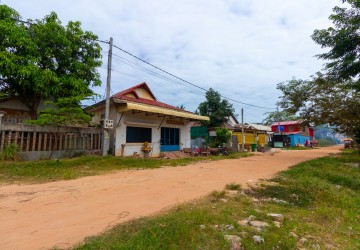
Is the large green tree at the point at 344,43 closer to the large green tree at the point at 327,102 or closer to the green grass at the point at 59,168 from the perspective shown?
the large green tree at the point at 327,102

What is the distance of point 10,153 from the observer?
947 centimetres

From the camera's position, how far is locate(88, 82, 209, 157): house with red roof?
13.8 m

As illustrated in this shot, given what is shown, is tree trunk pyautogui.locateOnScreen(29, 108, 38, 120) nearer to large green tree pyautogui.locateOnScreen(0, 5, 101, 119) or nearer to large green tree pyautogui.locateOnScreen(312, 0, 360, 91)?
large green tree pyautogui.locateOnScreen(0, 5, 101, 119)

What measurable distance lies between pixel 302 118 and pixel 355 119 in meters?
3.50

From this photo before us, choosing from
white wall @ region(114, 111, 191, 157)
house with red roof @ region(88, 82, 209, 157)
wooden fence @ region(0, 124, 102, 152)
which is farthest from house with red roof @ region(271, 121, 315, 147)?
wooden fence @ region(0, 124, 102, 152)

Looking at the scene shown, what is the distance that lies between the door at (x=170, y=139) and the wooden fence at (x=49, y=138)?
202 inches

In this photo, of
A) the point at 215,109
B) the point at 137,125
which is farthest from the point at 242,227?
the point at 215,109

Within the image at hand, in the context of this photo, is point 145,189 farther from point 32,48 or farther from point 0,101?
point 0,101

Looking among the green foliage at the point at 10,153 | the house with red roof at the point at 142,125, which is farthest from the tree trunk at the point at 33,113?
the green foliage at the point at 10,153

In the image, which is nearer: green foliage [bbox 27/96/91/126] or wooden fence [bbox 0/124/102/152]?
wooden fence [bbox 0/124/102/152]

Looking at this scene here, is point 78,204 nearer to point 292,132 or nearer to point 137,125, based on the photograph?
point 137,125

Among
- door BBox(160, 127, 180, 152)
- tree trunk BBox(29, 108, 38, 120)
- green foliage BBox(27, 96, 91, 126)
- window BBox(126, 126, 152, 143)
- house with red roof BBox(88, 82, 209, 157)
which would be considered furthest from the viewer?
door BBox(160, 127, 180, 152)

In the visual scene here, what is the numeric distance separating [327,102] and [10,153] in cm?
1787

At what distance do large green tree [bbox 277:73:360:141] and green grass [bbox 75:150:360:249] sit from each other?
39.0ft
